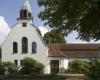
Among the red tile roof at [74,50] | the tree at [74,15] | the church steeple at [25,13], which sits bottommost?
the red tile roof at [74,50]

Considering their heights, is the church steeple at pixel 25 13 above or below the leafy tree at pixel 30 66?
above

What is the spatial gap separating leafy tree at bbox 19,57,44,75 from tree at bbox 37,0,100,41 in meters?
16.0

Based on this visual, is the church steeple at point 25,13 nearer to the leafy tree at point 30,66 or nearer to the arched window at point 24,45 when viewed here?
the arched window at point 24,45

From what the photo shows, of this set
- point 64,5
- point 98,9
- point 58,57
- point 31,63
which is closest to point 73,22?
point 64,5

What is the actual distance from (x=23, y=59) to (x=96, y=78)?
120 feet

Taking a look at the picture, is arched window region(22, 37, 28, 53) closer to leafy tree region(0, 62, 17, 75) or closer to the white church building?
the white church building

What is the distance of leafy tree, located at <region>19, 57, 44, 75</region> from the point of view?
5169 cm

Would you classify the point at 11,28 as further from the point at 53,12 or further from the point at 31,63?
the point at 53,12

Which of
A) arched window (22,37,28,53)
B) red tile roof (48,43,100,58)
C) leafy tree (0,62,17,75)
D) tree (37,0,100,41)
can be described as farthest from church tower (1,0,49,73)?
tree (37,0,100,41)

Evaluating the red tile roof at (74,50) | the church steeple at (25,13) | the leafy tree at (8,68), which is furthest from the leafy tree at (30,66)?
the church steeple at (25,13)

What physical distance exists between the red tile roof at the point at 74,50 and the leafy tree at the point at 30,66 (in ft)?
15.2

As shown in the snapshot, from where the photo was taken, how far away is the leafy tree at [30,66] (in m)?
51.7

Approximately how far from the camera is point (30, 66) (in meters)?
52.4

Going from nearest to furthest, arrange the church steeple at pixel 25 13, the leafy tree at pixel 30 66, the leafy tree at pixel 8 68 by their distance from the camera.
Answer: the leafy tree at pixel 30 66
the leafy tree at pixel 8 68
the church steeple at pixel 25 13
